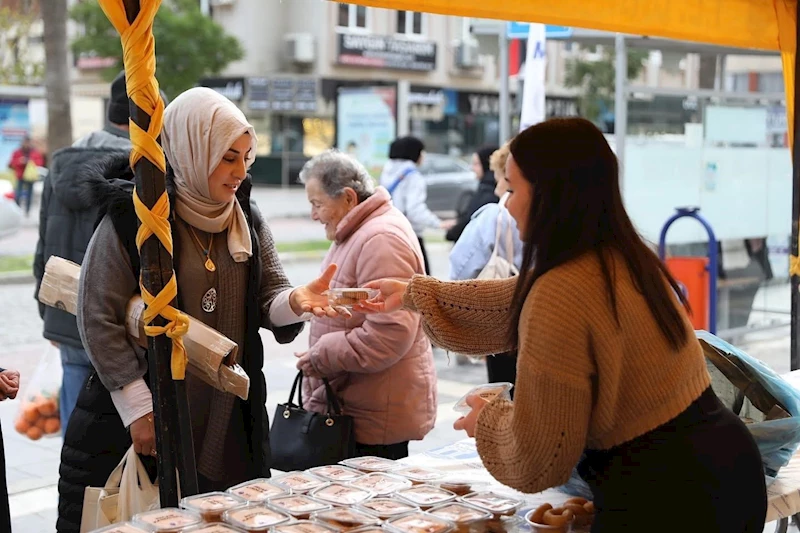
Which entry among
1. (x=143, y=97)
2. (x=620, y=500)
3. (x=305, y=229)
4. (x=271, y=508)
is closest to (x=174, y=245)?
(x=143, y=97)

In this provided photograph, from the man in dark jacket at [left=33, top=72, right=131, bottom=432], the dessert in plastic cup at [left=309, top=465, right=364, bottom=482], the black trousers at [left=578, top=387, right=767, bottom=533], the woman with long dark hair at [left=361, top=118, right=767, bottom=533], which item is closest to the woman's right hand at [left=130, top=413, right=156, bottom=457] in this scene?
the dessert in plastic cup at [left=309, top=465, right=364, bottom=482]

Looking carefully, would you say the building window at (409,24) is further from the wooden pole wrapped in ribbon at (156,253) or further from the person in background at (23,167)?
the wooden pole wrapped in ribbon at (156,253)

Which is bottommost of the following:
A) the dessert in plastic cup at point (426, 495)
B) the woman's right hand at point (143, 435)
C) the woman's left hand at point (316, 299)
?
the dessert in plastic cup at point (426, 495)

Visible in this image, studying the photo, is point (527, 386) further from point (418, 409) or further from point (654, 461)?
point (418, 409)

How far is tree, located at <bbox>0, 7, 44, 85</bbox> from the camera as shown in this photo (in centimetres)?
2594

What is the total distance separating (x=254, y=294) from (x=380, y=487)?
2.63 feet

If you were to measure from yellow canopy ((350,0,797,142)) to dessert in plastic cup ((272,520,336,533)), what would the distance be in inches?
60.0

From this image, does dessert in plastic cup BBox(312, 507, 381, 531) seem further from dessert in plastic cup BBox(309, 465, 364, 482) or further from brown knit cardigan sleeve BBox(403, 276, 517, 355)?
brown knit cardigan sleeve BBox(403, 276, 517, 355)

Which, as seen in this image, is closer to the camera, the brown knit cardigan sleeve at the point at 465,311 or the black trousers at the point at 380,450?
the brown knit cardigan sleeve at the point at 465,311

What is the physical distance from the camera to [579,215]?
86.9 inches

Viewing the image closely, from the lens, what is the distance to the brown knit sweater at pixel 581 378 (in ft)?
6.98

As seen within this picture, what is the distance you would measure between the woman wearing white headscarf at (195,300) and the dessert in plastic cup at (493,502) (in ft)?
2.57

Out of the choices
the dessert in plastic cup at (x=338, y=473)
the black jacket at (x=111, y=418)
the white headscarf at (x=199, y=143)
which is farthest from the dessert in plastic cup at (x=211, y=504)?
the white headscarf at (x=199, y=143)

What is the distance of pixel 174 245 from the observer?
2865mm
